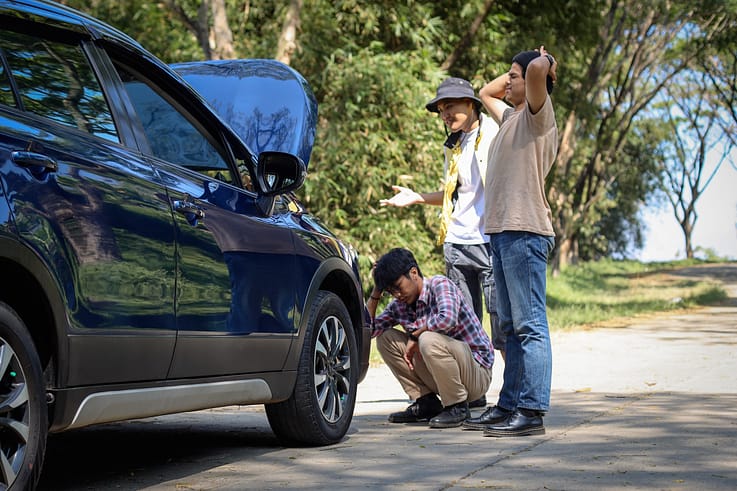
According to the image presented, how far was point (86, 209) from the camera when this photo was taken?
3697mm

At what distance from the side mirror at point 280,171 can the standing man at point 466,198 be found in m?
1.79

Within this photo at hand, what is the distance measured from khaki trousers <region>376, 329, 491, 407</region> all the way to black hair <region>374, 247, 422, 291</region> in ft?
1.19

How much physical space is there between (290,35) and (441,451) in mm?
10905

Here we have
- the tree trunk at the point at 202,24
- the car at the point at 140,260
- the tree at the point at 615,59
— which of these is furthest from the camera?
the tree at the point at 615,59

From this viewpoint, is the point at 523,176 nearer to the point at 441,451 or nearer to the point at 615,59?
the point at 441,451

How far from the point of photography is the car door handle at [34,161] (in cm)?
337

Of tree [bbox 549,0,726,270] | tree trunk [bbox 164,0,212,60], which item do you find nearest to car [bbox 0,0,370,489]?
tree trunk [bbox 164,0,212,60]

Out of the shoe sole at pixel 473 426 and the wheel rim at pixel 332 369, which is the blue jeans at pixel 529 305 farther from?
the wheel rim at pixel 332 369

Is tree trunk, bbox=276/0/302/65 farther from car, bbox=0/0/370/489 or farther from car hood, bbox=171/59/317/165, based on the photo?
car, bbox=0/0/370/489

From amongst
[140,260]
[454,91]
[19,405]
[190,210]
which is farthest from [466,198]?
[19,405]

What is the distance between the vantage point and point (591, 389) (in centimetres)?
834

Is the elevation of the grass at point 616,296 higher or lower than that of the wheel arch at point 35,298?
higher

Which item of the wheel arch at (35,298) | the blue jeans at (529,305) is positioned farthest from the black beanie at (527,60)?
the wheel arch at (35,298)

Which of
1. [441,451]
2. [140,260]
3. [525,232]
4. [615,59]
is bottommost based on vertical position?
[441,451]
